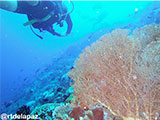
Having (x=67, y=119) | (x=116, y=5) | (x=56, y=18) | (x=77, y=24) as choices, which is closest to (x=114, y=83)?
(x=67, y=119)

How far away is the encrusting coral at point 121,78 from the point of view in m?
2.14

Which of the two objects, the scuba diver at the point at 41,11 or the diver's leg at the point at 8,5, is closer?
the diver's leg at the point at 8,5

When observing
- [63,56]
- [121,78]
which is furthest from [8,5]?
[63,56]

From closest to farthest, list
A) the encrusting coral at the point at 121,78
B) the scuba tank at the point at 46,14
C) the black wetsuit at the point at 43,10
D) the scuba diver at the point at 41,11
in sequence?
the encrusting coral at the point at 121,78, the scuba diver at the point at 41,11, the black wetsuit at the point at 43,10, the scuba tank at the point at 46,14

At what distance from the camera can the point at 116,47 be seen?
2816mm

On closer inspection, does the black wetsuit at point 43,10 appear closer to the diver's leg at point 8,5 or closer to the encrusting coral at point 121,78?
the diver's leg at point 8,5

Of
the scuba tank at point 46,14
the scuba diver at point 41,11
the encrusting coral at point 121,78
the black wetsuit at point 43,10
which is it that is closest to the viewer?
the encrusting coral at point 121,78

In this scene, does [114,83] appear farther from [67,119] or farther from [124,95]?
[67,119]

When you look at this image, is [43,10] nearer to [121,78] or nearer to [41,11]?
[41,11]

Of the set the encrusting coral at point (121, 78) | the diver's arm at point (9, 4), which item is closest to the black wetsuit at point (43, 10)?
the diver's arm at point (9, 4)

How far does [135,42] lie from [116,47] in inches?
21.9

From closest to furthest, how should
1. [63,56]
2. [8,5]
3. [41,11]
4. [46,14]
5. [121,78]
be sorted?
[121,78] < [8,5] < [41,11] < [46,14] < [63,56]

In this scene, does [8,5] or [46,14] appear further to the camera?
[46,14]

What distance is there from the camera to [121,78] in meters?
2.46
